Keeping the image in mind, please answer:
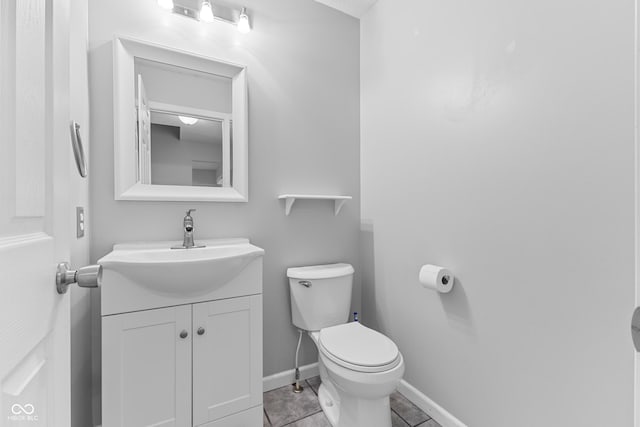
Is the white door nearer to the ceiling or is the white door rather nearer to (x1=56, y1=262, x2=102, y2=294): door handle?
(x1=56, y1=262, x2=102, y2=294): door handle

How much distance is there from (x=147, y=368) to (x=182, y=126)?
3.86ft

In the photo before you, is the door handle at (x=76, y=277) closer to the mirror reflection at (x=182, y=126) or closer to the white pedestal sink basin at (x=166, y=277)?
the white pedestal sink basin at (x=166, y=277)

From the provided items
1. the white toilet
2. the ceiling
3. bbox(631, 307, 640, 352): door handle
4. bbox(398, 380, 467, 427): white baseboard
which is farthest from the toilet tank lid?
the ceiling

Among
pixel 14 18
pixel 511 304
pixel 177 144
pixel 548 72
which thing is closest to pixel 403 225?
→ pixel 511 304

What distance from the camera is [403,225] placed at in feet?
5.50

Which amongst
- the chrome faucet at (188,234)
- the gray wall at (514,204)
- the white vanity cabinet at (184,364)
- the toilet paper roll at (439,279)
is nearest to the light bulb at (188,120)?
the chrome faucet at (188,234)

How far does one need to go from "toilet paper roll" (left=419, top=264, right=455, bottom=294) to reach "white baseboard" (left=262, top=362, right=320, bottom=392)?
1.00 meters

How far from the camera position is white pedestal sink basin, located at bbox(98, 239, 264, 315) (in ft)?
3.49

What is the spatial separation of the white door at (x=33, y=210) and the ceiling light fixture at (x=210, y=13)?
1.10 meters

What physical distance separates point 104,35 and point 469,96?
176cm

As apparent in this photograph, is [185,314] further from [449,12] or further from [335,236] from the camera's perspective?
[449,12]

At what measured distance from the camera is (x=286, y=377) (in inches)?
69.4

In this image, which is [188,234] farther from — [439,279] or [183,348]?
[439,279]

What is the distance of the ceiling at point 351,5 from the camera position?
1.89 m
